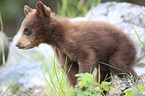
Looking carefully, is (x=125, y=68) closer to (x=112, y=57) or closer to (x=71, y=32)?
(x=112, y=57)

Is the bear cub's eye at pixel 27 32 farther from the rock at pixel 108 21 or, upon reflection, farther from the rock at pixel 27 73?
the rock at pixel 27 73

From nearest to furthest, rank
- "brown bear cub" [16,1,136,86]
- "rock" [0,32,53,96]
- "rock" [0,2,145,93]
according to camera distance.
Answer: "brown bear cub" [16,1,136,86] → "rock" [0,2,145,93] → "rock" [0,32,53,96]

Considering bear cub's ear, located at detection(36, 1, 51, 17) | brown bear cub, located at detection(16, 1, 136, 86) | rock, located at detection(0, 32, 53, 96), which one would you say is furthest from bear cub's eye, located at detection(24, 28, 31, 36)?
rock, located at detection(0, 32, 53, 96)

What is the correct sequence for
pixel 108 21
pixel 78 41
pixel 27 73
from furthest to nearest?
pixel 27 73, pixel 108 21, pixel 78 41

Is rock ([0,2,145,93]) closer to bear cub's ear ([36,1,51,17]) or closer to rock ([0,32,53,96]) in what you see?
rock ([0,32,53,96])

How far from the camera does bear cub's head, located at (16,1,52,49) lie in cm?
344

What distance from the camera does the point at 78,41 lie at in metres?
3.41

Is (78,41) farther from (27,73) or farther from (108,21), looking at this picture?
(27,73)

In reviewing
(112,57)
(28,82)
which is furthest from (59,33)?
(28,82)

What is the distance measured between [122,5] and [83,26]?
2396 mm

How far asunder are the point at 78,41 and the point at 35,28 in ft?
2.29

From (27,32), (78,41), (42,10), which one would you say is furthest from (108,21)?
(27,32)

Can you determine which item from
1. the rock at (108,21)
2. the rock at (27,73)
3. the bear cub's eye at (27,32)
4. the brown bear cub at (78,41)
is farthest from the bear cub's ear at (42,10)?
the rock at (27,73)

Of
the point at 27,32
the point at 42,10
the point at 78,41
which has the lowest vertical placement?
the point at 78,41
